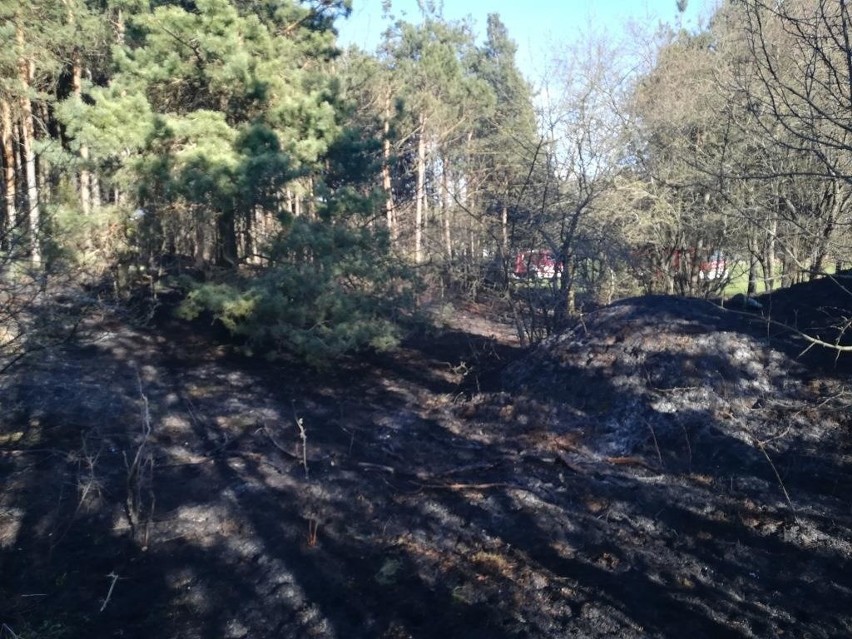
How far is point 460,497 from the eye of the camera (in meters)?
6.16

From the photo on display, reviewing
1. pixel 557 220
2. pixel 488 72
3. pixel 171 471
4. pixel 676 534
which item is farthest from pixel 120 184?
pixel 488 72

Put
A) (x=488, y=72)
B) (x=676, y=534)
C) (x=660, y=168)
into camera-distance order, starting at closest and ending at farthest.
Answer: (x=676, y=534) → (x=660, y=168) → (x=488, y=72)

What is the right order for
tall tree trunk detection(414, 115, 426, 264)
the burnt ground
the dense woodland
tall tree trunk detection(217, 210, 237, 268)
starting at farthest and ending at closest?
tall tree trunk detection(414, 115, 426, 264), tall tree trunk detection(217, 210, 237, 268), the dense woodland, the burnt ground

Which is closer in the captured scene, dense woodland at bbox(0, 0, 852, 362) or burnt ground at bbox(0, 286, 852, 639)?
burnt ground at bbox(0, 286, 852, 639)

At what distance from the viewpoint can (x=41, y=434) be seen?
762 centimetres

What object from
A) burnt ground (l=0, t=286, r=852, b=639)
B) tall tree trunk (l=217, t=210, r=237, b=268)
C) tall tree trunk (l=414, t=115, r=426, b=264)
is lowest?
burnt ground (l=0, t=286, r=852, b=639)

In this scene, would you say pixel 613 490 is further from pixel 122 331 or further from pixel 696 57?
pixel 696 57

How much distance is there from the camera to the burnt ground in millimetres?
4434

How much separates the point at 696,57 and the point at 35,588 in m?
13.6

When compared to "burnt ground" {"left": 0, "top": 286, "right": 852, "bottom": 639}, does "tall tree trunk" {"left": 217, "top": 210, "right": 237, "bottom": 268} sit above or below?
above

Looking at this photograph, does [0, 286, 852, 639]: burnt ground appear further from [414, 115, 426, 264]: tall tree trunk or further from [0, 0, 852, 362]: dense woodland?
[414, 115, 426, 264]: tall tree trunk

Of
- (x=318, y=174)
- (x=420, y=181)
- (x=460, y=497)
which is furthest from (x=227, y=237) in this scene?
(x=420, y=181)

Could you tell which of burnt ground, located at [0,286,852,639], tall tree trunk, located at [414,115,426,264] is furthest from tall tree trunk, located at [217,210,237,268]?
tall tree trunk, located at [414,115,426,264]

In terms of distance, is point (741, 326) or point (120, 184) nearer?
point (741, 326)
